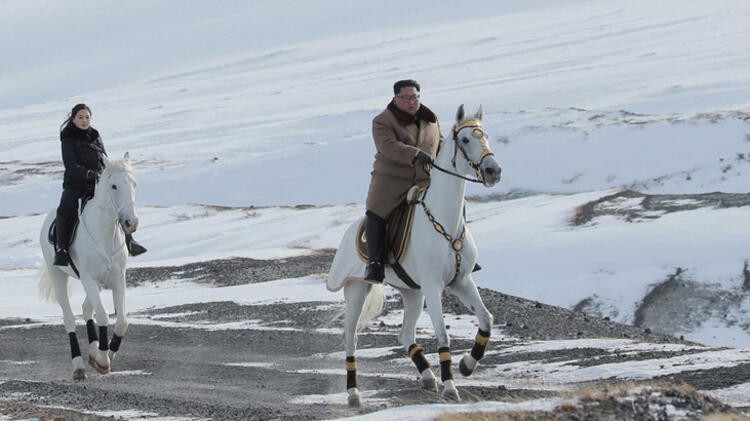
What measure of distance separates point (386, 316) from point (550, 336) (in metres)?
4.45

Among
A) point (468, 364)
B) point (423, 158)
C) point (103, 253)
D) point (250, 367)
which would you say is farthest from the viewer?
point (250, 367)

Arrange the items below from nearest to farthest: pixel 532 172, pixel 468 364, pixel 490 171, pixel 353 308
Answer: pixel 490 171 < pixel 468 364 < pixel 353 308 < pixel 532 172

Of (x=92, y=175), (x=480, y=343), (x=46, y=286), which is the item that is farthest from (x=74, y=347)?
(x=480, y=343)

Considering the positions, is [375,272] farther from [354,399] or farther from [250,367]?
[250,367]

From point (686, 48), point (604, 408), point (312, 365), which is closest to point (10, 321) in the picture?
point (312, 365)

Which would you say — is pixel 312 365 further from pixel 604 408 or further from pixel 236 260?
pixel 236 260

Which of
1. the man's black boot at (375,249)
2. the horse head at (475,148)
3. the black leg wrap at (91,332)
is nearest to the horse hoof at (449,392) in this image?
the man's black boot at (375,249)

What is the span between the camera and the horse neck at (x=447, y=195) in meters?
14.1

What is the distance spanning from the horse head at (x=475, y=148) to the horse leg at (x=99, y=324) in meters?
6.71

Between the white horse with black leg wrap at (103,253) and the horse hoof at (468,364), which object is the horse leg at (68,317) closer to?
the white horse with black leg wrap at (103,253)

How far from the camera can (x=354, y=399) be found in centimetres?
1465

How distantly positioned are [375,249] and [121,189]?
439 centimetres

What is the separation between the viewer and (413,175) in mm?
14961

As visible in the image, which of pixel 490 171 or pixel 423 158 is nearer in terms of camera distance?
pixel 490 171
